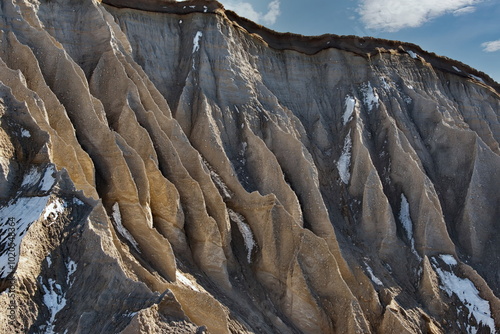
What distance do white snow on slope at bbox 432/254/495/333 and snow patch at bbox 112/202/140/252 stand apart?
12152mm

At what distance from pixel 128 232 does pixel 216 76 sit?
1077 cm

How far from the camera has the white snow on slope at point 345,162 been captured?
2477 cm

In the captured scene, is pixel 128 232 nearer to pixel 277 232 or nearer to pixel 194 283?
pixel 194 283

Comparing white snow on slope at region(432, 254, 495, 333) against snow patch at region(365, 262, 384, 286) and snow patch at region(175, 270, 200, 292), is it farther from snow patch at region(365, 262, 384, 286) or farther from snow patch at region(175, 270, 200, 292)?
snow patch at region(175, 270, 200, 292)

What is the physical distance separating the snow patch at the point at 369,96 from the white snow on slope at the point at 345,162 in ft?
10.1

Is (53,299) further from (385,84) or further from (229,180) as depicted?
(385,84)

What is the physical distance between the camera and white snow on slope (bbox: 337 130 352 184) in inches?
975

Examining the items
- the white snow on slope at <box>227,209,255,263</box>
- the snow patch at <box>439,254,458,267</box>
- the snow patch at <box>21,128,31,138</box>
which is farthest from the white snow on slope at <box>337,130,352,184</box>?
the snow patch at <box>21,128,31,138</box>

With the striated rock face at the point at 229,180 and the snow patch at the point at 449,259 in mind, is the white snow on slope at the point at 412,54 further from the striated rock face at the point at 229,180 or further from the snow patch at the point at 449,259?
the snow patch at the point at 449,259

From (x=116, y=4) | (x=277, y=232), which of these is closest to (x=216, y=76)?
(x=116, y=4)

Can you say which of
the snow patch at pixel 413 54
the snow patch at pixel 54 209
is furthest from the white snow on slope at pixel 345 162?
the snow patch at pixel 54 209

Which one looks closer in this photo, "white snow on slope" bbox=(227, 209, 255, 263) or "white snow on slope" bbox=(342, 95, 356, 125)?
"white snow on slope" bbox=(227, 209, 255, 263)

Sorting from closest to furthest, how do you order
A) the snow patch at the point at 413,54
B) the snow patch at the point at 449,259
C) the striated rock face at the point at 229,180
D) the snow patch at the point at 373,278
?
the striated rock face at the point at 229,180
the snow patch at the point at 373,278
the snow patch at the point at 449,259
the snow patch at the point at 413,54

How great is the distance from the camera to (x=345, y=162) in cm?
2523
